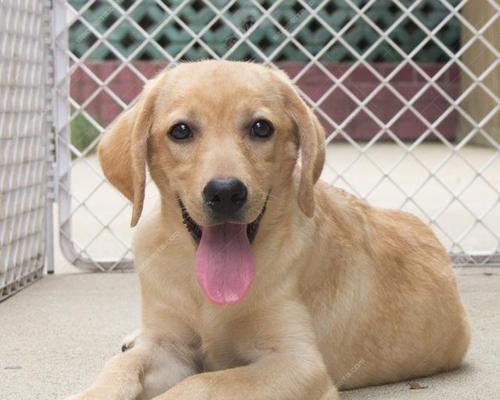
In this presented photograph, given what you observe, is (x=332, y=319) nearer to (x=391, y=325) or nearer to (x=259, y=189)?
(x=391, y=325)

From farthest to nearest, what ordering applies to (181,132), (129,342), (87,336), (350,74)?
(350,74), (87,336), (129,342), (181,132)

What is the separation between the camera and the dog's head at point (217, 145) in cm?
192

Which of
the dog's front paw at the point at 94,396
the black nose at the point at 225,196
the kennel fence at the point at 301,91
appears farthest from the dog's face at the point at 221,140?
the kennel fence at the point at 301,91

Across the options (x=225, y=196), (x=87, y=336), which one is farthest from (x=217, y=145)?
(x=87, y=336)

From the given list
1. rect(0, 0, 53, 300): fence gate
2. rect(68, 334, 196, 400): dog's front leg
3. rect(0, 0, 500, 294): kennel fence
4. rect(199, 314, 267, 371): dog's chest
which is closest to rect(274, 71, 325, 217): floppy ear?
rect(199, 314, 267, 371): dog's chest

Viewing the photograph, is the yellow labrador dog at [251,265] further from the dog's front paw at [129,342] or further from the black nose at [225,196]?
the dog's front paw at [129,342]

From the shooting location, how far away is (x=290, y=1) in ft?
26.3

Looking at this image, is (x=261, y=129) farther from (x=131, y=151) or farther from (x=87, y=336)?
(x=87, y=336)

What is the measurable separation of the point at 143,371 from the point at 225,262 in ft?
0.89

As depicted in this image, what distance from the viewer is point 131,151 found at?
2068 mm

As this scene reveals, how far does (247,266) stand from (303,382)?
24cm

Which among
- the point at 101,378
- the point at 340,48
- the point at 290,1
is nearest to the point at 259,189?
the point at 101,378

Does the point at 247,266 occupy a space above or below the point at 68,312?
above

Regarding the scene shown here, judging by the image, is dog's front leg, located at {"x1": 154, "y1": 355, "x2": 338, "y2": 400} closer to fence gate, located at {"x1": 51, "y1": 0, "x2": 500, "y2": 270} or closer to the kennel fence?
the kennel fence
